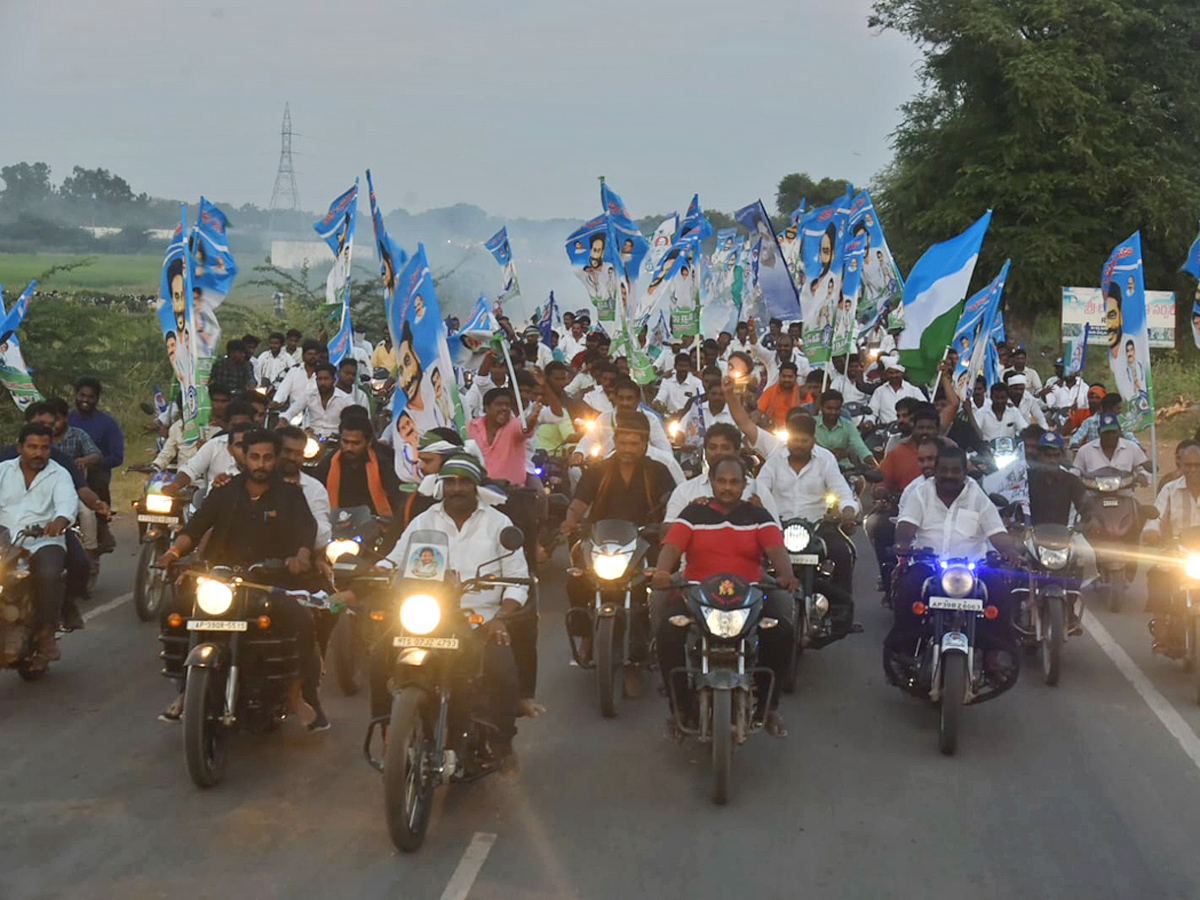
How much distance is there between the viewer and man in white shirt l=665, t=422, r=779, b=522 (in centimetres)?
849

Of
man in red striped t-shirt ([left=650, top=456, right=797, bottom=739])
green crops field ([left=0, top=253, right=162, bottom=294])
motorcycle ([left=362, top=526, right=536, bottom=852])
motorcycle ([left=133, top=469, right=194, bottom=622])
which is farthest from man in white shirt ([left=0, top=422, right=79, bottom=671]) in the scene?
green crops field ([left=0, top=253, right=162, bottom=294])

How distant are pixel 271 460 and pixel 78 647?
322cm

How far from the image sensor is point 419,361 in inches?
390

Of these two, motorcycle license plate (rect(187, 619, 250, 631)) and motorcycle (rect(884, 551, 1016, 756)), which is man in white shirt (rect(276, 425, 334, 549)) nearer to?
motorcycle license plate (rect(187, 619, 250, 631))

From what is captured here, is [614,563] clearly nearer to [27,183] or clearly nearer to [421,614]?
[421,614]

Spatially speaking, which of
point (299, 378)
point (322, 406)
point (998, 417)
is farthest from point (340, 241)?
point (998, 417)

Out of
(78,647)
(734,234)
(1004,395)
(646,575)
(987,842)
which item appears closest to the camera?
(987,842)

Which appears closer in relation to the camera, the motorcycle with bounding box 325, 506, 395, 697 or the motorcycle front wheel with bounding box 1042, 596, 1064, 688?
the motorcycle with bounding box 325, 506, 395, 697

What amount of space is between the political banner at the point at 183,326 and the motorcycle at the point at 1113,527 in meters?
7.48

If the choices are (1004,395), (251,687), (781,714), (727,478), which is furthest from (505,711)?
(1004,395)

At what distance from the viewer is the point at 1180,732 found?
8.24 metres

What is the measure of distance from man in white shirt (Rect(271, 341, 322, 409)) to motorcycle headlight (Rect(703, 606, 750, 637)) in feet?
31.3

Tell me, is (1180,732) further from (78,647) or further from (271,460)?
(78,647)

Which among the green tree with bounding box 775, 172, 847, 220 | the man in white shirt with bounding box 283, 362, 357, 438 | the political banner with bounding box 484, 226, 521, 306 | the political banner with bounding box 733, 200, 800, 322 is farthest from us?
the green tree with bounding box 775, 172, 847, 220
